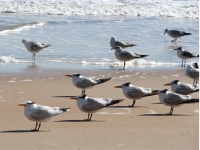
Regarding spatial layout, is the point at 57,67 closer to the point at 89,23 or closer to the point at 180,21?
the point at 89,23

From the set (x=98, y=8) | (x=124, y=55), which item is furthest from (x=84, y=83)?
(x=98, y=8)

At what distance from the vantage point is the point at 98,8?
27.1 metres

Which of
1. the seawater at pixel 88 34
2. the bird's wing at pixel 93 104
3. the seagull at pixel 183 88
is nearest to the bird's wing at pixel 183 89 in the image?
the seagull at pixel 183 88

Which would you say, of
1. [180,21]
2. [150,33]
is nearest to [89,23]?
[150,33]

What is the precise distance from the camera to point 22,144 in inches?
268

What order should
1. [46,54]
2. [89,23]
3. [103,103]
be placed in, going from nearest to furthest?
[103,103]
[46,54]
[89,23]

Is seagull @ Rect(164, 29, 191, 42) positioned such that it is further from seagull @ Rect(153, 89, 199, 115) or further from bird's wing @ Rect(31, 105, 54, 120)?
bird's wing @ Rect(31, 105, 54, 120)

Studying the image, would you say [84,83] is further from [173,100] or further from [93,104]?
[173,100]

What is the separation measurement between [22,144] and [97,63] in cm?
739

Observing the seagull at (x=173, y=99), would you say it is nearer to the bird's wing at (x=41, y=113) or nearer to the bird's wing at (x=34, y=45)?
the bird's wing at (x=41, y=113)

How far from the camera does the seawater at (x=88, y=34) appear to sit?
47.5ft

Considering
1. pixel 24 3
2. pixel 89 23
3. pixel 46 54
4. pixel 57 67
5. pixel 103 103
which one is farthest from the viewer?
pixel 24 3

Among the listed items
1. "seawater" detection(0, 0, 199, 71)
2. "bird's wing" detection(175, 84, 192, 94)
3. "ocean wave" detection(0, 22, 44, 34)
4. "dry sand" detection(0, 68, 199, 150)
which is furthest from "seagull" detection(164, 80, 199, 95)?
"ocean wave" detection(0, 22, 44, 34)

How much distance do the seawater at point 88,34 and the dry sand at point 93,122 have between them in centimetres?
232
